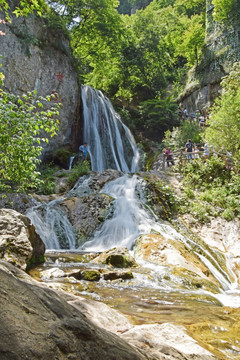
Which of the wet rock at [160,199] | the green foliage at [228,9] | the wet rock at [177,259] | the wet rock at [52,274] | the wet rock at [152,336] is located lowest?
the wet rock at [177,259]

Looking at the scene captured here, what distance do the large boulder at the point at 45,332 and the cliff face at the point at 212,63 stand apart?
1083 inches

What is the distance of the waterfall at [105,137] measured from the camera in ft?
66.7

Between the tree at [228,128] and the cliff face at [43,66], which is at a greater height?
the cliff face at [43,66]

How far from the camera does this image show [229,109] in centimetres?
1415

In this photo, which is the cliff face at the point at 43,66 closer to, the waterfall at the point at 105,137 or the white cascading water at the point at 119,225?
the waterfall at the point at 105,137

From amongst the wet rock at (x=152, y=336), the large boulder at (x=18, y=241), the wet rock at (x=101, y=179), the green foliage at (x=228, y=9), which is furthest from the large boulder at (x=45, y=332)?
the green foliage at (x=228, y=9)

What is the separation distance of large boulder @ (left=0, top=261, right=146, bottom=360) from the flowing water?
1.64 m

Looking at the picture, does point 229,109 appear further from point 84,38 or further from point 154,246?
point 84,38

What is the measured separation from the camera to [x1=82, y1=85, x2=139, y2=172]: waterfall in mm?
20328

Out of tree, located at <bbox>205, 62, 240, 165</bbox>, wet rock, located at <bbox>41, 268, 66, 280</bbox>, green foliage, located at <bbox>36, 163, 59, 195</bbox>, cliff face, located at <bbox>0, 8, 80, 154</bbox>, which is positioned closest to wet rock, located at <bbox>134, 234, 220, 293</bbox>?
wet rock, located at <bbox>41, 268, 66, 280</bbox>

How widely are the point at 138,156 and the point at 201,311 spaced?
757 inches

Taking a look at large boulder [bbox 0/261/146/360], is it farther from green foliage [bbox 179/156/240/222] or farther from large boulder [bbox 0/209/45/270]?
green foliage [bbox 179/156/240/222]

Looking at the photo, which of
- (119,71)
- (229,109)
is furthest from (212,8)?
(229,109)

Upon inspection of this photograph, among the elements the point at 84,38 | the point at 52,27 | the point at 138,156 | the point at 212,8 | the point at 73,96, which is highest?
the point at 212,8
